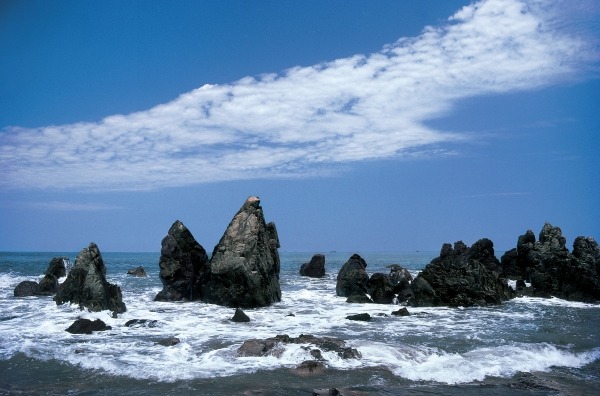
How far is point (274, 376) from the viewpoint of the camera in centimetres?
1334

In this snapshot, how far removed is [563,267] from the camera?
133 ft

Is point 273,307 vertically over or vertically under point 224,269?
under

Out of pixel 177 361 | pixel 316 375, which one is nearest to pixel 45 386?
pixel 177 361

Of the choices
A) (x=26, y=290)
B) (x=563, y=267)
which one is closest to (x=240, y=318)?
(x=26, y=290)

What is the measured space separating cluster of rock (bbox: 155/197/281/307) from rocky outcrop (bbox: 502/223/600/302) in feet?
79.6

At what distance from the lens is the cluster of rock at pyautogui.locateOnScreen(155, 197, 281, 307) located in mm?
30250

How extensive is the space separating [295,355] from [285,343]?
1.29 metres

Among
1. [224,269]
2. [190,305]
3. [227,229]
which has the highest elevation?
[227,229]

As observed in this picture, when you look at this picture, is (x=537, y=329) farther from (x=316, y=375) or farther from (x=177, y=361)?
(x=177, y=361)

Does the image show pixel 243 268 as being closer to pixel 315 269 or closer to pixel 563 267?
pixel 563 267

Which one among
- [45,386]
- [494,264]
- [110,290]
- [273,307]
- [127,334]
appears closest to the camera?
[45,386]

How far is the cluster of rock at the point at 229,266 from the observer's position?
30.2 meters

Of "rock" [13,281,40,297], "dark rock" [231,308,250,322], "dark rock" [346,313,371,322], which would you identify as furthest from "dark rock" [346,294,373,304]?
"rock" [13,281,40,297]

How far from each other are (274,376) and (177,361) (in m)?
3.83
